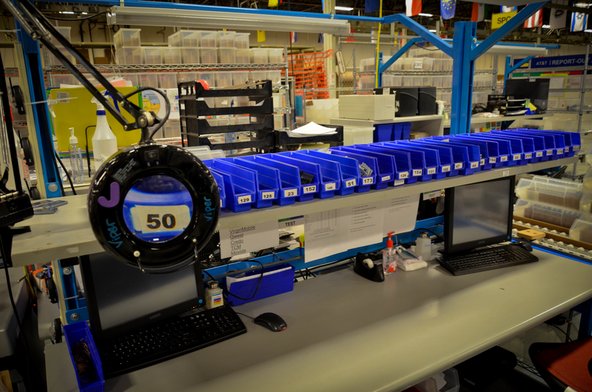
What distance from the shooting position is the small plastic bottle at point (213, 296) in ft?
5.51

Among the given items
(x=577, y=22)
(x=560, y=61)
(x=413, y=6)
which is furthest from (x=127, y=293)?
(x=577, y=22)

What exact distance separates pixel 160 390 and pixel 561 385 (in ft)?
4.87

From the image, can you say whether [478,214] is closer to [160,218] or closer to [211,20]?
[211,20]

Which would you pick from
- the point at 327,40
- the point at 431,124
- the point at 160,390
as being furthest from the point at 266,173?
the point at 327,40

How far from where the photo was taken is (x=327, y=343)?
149 centimetres

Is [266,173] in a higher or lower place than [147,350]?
higher

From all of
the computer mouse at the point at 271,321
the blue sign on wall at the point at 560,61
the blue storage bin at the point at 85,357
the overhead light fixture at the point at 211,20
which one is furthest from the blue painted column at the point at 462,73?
the blue sign on wall at the point at 560,61

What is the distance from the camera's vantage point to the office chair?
166 centimetres

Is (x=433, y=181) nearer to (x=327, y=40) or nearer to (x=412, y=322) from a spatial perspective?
(x=412, y=322)

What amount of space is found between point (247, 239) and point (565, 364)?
55.1 inches

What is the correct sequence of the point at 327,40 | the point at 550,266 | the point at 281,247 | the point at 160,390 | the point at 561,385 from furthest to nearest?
the point at 327,40 → the point at 550,266 → the point at 281,247 → the point at 561,385 → the point at 160,390

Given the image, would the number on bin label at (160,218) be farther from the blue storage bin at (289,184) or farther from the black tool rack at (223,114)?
the black tool rack at (223,114)

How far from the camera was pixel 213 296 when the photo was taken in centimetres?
168

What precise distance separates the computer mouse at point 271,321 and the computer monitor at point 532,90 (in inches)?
207
